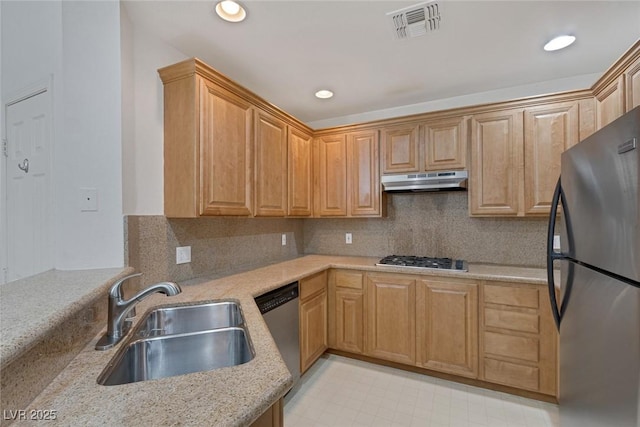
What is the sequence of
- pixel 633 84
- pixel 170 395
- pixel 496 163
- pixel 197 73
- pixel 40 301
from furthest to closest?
pixel 496 163 → pixel 197 73 → pixel 633 84 → pixel 40 301 → pixel 170 395


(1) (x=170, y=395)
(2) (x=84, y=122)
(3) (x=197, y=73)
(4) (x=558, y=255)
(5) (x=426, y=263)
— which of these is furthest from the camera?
(5) (x=426, y=263)

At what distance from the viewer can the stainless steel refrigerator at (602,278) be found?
86 cm

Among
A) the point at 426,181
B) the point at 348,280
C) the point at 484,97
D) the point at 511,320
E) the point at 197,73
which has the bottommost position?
the point at 511,320

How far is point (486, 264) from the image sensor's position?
254cm

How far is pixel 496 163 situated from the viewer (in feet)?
7.63

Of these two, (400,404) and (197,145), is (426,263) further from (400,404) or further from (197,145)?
(197,145)

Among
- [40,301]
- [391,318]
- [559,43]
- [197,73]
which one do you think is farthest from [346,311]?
[559,43]

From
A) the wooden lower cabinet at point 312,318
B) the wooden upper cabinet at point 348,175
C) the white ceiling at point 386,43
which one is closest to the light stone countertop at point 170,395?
the wooden lower cabinet at point 312,318

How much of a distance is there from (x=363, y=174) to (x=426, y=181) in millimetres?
639

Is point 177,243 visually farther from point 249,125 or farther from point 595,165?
point 595,165

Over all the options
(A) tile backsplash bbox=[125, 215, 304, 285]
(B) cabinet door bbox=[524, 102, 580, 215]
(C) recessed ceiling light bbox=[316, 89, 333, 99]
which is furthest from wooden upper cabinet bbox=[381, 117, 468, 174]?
(A) tile backsplash bbox=[125, 215, 304, 285]

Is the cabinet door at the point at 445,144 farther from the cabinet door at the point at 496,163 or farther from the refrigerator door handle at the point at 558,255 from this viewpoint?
the refrigerator door handle at the point at 558,255

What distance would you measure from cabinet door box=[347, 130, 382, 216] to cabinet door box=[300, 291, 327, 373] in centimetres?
95

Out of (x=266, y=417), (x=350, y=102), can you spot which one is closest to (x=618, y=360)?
(x=266, y=417)
